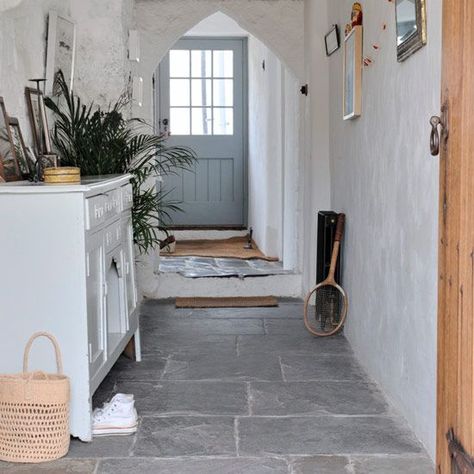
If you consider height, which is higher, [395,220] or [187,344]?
[395,220]

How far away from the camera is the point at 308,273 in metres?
6.16

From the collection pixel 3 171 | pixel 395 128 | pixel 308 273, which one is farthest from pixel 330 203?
pixel 3 171

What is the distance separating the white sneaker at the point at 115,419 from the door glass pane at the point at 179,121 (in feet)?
21.4

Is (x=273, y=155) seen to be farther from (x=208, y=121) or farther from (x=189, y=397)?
(x=189, y=397)

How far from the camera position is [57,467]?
9.58ft

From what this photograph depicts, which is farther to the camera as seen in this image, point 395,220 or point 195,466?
point 395,220

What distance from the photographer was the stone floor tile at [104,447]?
3043 mm

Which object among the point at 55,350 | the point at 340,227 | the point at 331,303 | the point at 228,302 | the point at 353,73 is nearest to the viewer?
the point at 55,350

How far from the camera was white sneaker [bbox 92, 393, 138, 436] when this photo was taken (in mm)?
3262

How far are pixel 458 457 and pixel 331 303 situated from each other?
3.67m

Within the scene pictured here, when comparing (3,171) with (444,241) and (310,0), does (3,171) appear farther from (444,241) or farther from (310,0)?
(310,0)

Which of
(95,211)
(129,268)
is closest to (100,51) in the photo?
(129,268)

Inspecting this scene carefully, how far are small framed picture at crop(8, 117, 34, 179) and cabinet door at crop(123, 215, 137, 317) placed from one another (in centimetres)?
56

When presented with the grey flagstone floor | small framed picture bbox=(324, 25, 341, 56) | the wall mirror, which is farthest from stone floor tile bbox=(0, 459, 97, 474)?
small framed picture bbox=(324, 25, 341, 56)
